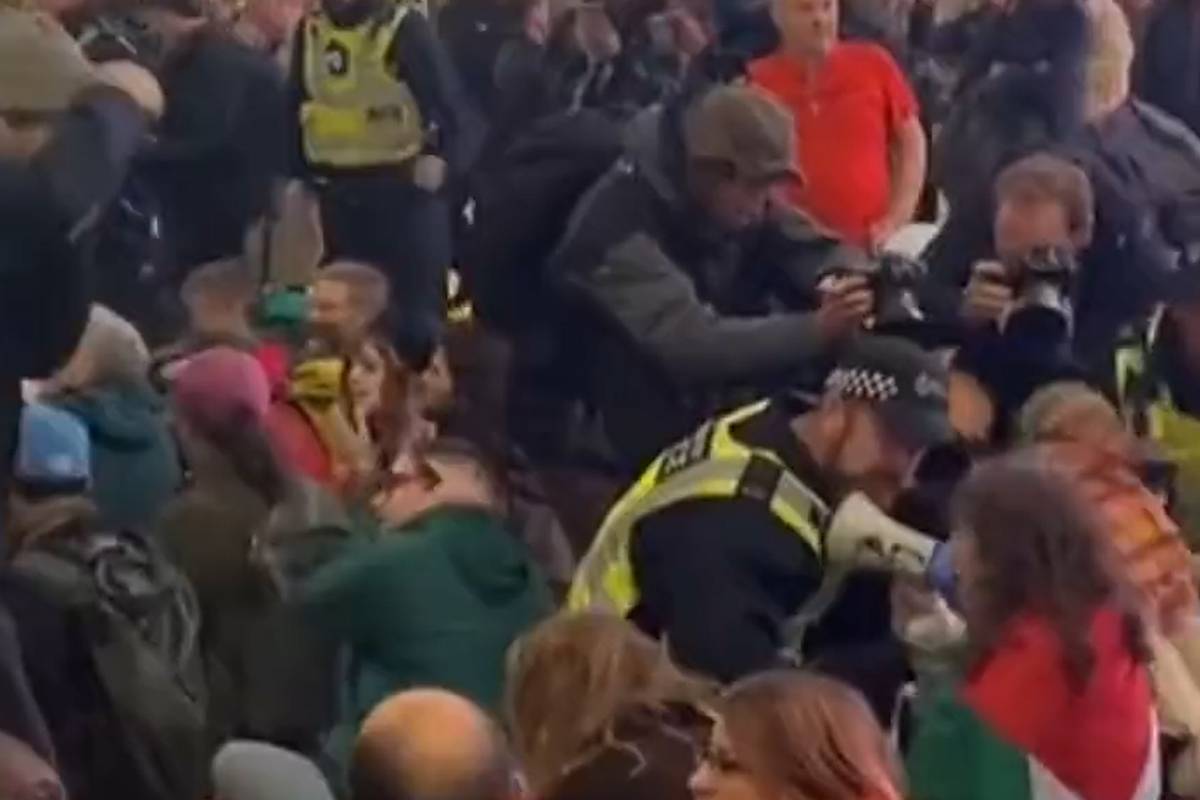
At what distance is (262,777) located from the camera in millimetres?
4539

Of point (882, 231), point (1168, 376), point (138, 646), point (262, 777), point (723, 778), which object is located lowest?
point (882, 231)

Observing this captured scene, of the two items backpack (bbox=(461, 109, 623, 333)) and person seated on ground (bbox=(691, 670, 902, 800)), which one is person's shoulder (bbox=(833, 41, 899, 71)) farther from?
person seated on ground (bbox=(691, 670, 902, 800))

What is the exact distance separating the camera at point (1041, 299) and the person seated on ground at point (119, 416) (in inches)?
70.9

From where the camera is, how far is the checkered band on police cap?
5.26m

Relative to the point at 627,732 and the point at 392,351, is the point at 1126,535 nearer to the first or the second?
the point at 627,732

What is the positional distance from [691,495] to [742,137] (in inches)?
59.2

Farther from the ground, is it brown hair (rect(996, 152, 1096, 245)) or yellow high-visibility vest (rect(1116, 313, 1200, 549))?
brown hair (rect(996, 152, 1096, 245))

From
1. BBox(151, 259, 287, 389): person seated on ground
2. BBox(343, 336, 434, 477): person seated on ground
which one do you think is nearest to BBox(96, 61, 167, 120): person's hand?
BBox(151, 259, 287, 389): person seated on ground

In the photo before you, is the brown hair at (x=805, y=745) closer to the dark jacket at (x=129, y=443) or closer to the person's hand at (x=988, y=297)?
the person's hand at (x=988, y=297)

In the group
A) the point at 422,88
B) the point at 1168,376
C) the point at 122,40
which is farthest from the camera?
the point at 122,40

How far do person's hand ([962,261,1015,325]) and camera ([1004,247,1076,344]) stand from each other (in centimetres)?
2

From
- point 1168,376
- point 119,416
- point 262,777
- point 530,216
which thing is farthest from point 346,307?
point 262,777

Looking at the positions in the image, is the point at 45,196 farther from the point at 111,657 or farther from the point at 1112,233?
the point at 1112,233

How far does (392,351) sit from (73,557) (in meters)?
1.75
